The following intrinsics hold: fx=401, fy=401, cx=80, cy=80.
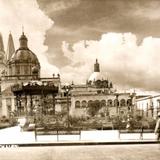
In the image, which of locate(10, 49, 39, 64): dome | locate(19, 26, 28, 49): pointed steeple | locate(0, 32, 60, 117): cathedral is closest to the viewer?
locate(0, 32, 60, 117): cathedral

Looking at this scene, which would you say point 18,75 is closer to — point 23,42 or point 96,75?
point 23,42

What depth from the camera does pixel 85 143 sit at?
1576cm

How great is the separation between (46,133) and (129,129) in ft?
15.3

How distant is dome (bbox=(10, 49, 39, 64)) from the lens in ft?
272

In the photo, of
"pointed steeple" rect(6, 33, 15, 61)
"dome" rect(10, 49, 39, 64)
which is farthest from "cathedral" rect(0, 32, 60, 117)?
"pointed steeple" rect(6, 33, 15, 61)

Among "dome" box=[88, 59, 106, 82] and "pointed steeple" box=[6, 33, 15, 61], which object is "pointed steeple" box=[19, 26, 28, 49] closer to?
"pointed steeple" box=[6, 33, 15, 61]

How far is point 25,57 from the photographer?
83.1 meters

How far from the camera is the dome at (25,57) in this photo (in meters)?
82.9

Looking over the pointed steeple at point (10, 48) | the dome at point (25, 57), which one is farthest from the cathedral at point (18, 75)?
the pointed steeple at point (10, 48)

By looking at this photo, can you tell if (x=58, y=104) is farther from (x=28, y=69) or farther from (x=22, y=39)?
(x=22, y=39)

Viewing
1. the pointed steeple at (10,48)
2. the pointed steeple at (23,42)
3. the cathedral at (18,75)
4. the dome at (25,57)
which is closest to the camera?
the cathedral at (18,75)

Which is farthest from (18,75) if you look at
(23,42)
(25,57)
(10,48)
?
(10,48)

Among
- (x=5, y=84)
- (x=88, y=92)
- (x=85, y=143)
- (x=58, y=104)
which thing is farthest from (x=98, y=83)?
(x=85, y=143)

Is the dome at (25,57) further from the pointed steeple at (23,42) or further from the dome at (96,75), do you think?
the dome at (96,75)
